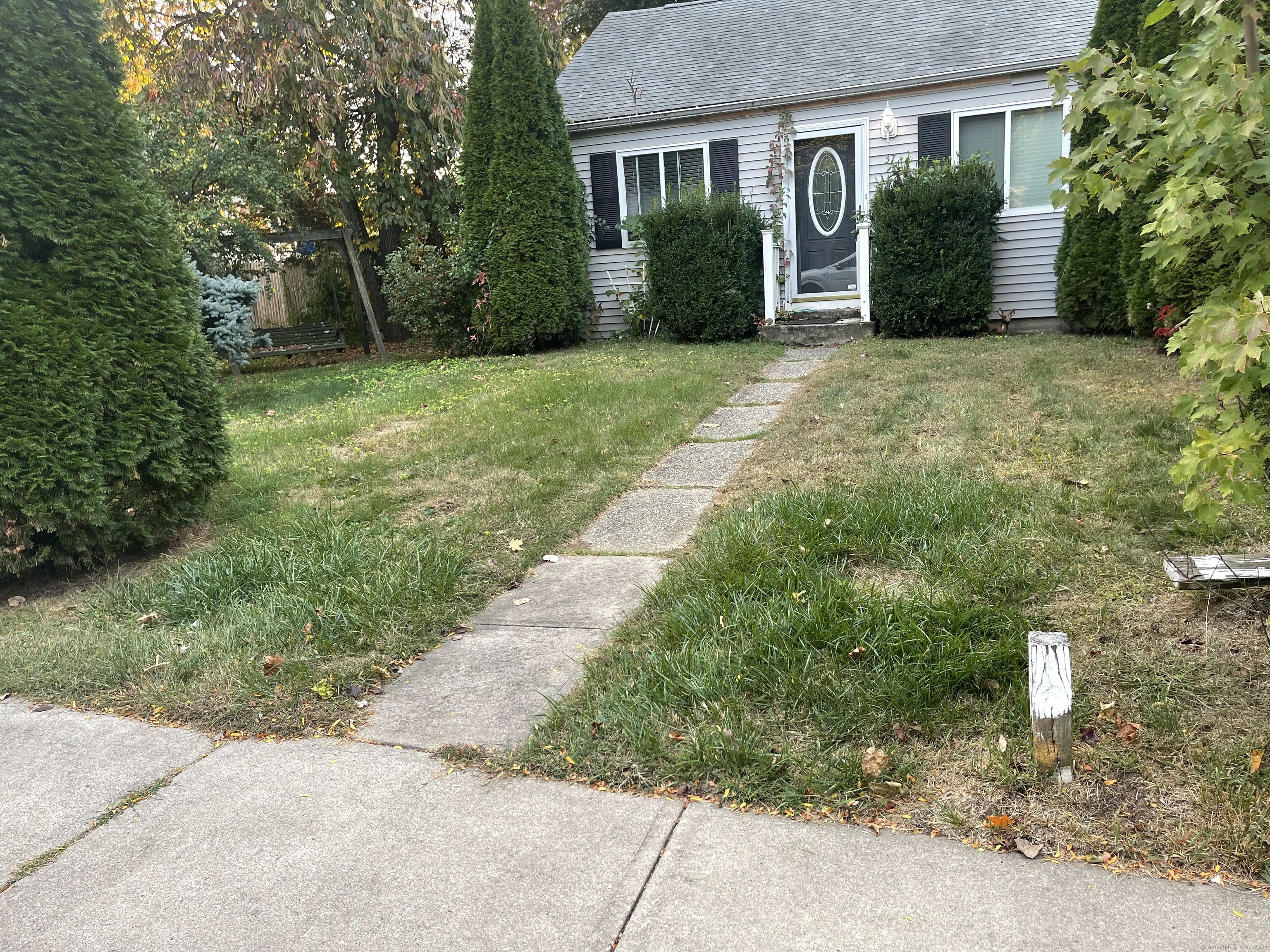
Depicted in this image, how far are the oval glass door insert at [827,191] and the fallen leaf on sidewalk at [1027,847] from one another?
11292 mm

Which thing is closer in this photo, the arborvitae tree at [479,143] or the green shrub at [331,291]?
the arborvitae tree at [479,143]

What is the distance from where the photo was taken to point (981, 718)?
2518 millimetres

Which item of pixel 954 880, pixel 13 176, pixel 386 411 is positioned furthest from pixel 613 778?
pixel 386 411

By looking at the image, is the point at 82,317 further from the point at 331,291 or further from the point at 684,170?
the point at 331,291

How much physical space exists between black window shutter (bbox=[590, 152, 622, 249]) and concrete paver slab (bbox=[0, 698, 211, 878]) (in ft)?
36.1

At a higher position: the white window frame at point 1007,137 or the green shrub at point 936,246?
the white window frame at point 1007,137

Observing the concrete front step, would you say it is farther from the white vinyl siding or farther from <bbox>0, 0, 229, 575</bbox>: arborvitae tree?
<bbox>0, 0, 229, 575</bbox>: arborvitae tree

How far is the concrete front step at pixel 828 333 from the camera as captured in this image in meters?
11.1

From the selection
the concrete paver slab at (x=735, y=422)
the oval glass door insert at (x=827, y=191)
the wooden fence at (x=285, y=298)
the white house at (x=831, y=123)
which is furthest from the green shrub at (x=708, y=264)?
the wooden fence at (x=285, y=298)

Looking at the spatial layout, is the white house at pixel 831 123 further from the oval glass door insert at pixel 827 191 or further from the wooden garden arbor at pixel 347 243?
the wooden garden arbor at pixel 347 243

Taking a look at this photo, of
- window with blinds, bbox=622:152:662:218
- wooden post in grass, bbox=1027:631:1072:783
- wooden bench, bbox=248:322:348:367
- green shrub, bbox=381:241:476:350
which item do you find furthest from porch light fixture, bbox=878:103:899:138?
wooden post in grass, bbox=1027:631:1072:783

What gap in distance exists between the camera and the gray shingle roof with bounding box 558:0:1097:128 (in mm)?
11547

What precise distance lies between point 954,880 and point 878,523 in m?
2.02

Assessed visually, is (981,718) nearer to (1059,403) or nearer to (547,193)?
(1059,403)
